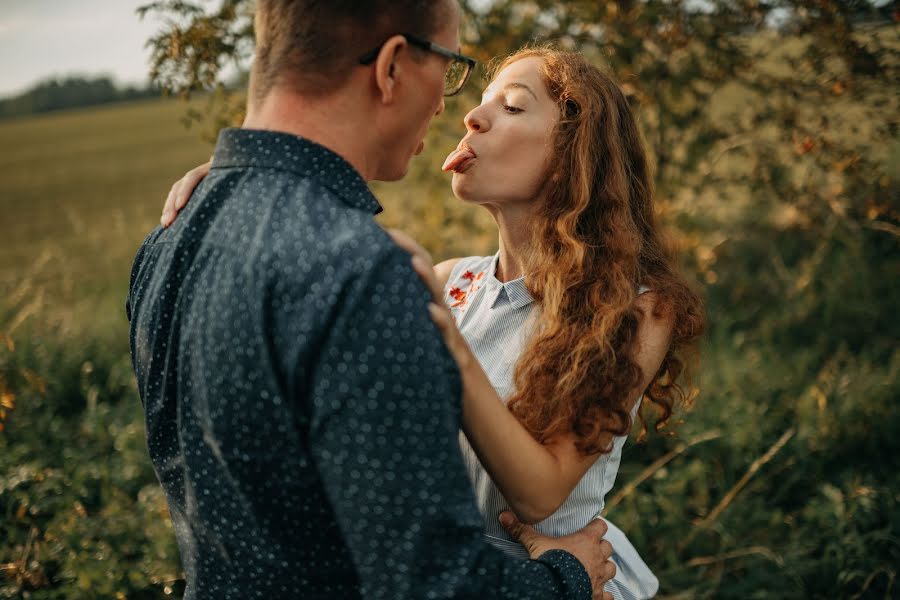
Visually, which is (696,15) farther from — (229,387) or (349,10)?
(229,387)

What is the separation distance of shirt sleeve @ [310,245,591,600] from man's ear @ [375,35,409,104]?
39cm

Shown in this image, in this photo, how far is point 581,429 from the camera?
1.88 meters

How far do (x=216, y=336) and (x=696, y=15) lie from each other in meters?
4.28

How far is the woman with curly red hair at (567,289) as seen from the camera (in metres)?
1.91

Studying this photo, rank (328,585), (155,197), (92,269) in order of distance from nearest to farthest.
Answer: (328,585)
(92,269)
(155,197)

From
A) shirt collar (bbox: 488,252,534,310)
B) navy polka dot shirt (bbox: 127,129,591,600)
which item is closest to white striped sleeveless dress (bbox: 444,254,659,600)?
shirt collar (bbox: 488,252,534,310)

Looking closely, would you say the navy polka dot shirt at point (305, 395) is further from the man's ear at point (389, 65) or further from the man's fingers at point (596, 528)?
the man's fingers at point (596, 528)

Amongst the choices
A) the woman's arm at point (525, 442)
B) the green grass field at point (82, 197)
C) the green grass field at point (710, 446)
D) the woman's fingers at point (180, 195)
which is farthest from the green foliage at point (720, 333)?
the woman's arm at point (525, 442)

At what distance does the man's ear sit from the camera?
136 cm

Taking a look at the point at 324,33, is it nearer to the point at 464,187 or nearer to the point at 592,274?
the point at 464,187

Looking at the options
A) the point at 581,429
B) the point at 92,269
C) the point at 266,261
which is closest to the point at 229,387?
the point at 266,261

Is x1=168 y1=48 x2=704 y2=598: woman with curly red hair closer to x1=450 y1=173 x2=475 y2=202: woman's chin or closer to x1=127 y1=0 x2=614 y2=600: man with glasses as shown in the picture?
x1=450 y1=173 x2=475 y2=202: woman's chin

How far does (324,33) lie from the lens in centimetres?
133

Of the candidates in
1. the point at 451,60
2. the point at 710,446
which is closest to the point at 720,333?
the point at 710,446
